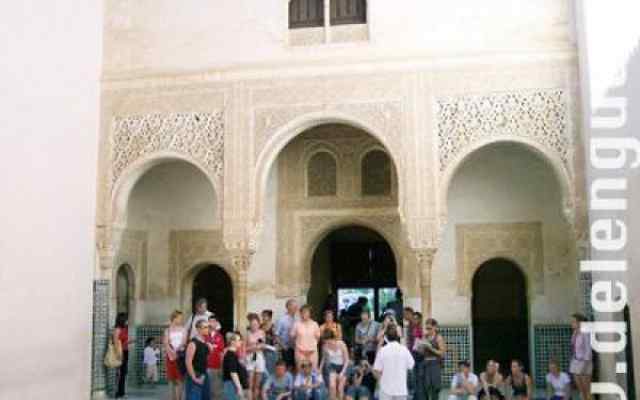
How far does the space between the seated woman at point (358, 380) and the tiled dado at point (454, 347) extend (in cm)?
198

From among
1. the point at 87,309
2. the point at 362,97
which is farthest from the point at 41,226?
the point at 362,97

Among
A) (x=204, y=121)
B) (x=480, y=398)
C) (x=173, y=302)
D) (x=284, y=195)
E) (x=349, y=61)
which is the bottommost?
(x=480, y=398)

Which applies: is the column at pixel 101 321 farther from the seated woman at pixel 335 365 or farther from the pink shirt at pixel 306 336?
the seated woman at pixel 335 365

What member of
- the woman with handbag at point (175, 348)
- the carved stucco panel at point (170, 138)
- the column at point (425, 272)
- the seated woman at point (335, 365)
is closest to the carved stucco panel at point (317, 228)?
the column at point (425, 272)

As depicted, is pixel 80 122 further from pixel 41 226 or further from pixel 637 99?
pixel 637 99

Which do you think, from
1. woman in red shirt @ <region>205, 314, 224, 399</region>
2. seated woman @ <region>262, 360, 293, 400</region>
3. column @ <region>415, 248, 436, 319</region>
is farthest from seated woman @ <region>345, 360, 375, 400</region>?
woman in red shirt @ <region>205, 314, 224, 399</region>

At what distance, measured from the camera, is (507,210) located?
30.5 ft

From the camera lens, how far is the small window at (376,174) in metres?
9.58

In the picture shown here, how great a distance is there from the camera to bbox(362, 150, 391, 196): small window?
31.4ft

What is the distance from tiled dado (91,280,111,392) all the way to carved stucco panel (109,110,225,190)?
1.23 meters

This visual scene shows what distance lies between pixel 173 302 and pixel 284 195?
6.83 feet

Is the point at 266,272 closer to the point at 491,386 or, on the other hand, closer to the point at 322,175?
the point at 322,175

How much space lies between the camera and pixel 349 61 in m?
8.24

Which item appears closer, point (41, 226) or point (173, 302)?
point (41, 226)
